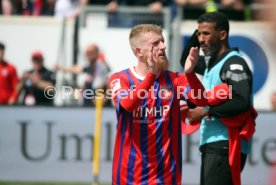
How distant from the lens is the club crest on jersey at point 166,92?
574 cm

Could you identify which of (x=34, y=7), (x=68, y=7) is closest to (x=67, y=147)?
(x=68, y=7)

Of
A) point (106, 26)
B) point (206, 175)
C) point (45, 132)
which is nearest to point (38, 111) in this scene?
point (45, 132)

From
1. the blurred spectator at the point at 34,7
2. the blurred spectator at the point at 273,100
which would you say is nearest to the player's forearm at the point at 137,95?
the blurred spectator at the point at 273,100

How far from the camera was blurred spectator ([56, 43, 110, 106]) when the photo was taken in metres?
13.6

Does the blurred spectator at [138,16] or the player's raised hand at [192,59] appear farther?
the blurred spectator at [138,16]

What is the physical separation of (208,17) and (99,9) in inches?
319

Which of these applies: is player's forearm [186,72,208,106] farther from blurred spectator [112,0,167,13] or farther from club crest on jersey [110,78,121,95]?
blurred spectator [112,0,167,13]

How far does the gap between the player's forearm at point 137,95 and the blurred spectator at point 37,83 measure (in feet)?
26.9

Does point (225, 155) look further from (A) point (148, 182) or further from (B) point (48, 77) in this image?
(B) point (48, 77)

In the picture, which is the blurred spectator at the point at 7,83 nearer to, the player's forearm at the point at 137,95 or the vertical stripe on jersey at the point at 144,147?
the vertical stripe on jersey at the point at 144,147

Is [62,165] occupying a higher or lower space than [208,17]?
lower

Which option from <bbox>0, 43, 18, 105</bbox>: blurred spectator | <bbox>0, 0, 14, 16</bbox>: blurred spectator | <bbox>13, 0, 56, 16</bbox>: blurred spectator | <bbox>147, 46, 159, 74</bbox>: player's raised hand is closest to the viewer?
<bbox>147, 46, 159, 74</bbox>: player's raised hand

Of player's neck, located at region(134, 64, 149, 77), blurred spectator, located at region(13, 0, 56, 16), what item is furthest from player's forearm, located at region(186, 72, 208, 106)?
blurred spectator, located at region(13, 0, 56, 16)

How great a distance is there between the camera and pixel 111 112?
12.6m
